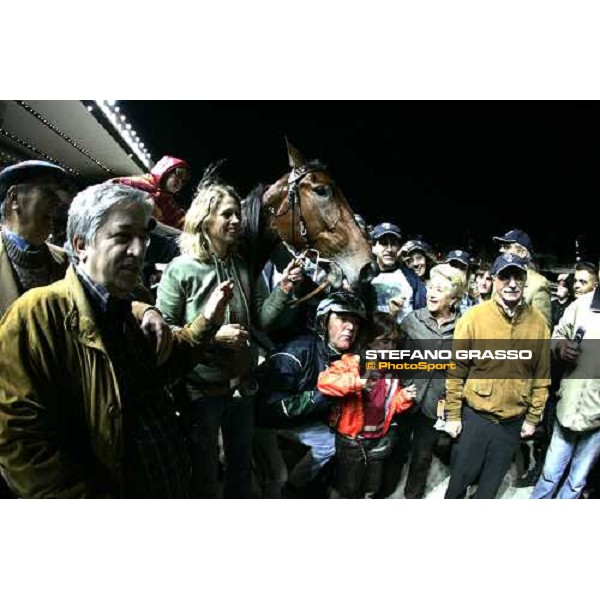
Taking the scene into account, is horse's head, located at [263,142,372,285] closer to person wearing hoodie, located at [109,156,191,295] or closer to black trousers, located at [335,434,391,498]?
person wearing hoodie, located at [109,156,191,295]

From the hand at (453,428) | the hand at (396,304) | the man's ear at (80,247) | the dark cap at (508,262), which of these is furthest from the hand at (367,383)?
the man's ear at (80,247)

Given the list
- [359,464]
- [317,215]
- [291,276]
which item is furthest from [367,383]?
[317,215]

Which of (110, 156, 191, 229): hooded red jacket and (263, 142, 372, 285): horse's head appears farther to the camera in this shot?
(263, 142, 372, 285): horse's head

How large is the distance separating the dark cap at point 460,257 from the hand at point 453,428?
820 mm

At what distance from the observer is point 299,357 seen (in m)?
2.83

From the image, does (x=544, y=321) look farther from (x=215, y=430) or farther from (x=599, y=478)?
(x=215, y=430)

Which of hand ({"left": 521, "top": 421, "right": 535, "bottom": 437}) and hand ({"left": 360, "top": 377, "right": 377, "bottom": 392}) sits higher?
hand ({"left": 360, "top": 377, "right": 377, "bottom": 392})

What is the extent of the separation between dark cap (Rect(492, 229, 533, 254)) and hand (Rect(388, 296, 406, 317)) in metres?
0.55

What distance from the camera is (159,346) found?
8.28 feet

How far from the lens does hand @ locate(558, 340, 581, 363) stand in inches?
115

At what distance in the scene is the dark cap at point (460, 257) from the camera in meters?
2.86

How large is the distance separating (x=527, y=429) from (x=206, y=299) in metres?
1.81

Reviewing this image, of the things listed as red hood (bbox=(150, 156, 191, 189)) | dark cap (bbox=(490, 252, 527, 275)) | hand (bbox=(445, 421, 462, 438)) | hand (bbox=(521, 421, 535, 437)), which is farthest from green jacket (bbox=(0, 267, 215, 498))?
hand (bbox=(521, 421, 535, 437))

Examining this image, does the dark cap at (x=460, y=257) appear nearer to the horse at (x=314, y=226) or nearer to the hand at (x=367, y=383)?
the horse at (x=314, y=226)
